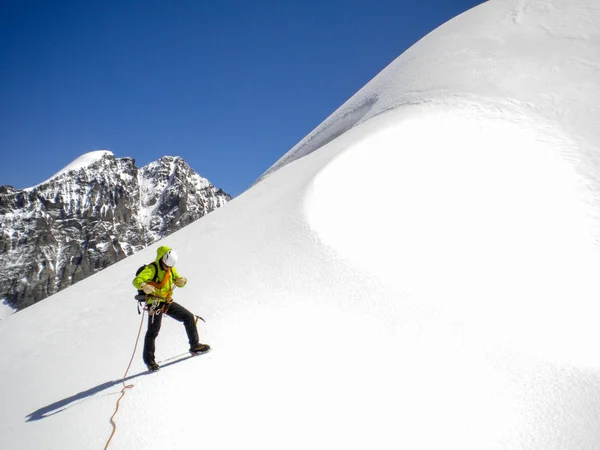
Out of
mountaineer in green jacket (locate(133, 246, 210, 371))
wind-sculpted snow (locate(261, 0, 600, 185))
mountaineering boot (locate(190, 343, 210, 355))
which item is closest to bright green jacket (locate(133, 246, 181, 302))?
mountaineer in green jacket (locate(133, 246, 210, 371))

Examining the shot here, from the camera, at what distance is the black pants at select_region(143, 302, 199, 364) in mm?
5412

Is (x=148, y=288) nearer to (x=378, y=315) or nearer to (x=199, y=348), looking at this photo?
(x=199, y=348)

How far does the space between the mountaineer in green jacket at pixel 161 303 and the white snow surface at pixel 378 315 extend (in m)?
0.33

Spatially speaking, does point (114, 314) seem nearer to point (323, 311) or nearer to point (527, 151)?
point (323, 311)

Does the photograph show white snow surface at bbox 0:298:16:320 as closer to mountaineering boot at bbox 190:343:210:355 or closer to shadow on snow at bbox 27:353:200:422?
shadow on snow at bbox 27:353:200:422

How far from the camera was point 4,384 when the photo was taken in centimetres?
620

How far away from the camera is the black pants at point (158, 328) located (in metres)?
5.41

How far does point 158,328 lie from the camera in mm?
5590

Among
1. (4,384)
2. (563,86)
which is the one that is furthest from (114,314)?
(563,86)

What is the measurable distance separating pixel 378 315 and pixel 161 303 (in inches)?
136

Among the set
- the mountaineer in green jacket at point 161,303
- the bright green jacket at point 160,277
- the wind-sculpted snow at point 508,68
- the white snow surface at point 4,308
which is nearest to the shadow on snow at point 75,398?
the mountaineer in green jacket at point 161,303

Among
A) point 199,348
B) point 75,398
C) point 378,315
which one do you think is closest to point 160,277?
point 199,348

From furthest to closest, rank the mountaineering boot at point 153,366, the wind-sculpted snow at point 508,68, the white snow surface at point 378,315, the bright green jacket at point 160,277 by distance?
the wind-sculpted snow at point 508,68 < the bright green jacket at point 160,277 < the mountaineering boot at point 153,366 < the white snow surface at point 378,315

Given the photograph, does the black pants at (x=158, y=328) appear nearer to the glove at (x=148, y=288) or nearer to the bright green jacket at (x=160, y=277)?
the bright green jacket at (x=160, y=277)
